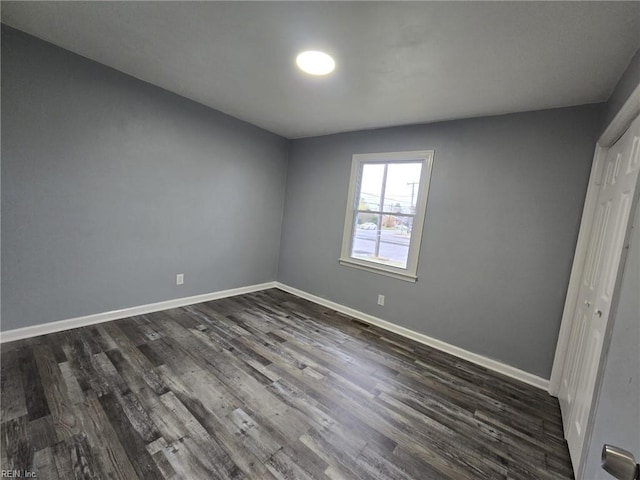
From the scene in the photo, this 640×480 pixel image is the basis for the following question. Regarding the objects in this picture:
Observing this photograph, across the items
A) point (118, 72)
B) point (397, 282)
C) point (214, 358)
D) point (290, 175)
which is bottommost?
point (214, 358)

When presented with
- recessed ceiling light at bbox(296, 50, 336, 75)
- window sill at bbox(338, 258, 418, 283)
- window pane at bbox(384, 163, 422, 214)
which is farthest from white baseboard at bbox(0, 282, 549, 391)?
recessed ceiling light at bbox(296, 50, 336, 75)

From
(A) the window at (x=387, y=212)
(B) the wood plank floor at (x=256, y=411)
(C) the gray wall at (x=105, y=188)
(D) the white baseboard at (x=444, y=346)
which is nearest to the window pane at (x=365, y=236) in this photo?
(A) the window at (x=387, y=212)

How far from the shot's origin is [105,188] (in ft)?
8.14

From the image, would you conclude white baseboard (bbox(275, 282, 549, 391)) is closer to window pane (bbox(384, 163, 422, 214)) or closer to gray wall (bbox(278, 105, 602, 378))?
gray wall (bbox(278, 105, 602, 378))

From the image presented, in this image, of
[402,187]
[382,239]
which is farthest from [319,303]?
[402,187]

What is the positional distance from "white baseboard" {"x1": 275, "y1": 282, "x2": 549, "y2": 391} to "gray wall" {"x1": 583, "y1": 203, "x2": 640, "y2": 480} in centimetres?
210

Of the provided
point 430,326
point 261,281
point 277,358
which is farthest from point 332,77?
point 261,281

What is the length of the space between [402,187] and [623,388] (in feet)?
9.13

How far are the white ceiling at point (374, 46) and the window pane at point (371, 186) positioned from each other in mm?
857

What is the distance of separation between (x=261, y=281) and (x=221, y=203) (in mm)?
1434

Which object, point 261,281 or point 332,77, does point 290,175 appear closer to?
point 261,281

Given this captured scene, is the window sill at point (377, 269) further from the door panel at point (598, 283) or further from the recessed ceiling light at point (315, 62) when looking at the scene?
the recessed ceiling light at point (315, 62)

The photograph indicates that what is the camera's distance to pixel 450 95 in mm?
2197

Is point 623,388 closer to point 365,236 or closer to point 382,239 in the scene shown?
point 382,239
